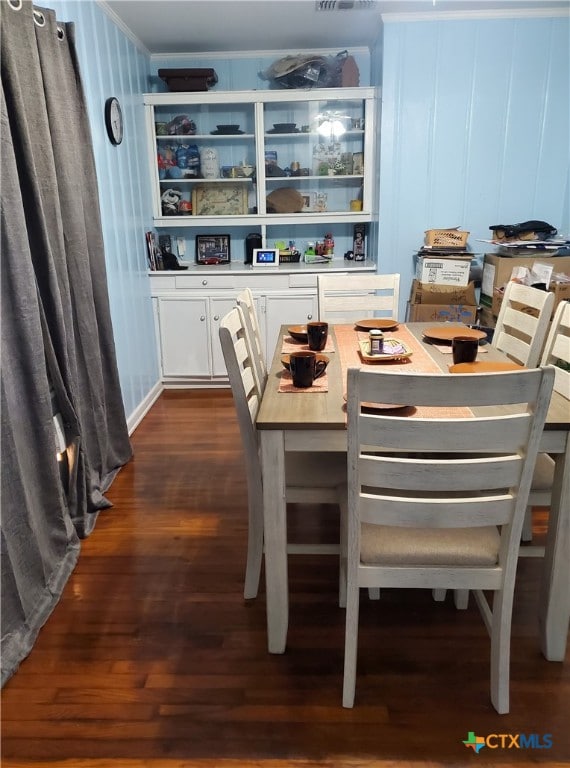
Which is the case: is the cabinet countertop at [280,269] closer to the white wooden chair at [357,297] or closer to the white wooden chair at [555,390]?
the white wooden chair at [357,297]

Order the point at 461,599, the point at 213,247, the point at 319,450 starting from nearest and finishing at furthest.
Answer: the point at 319,450
the point at 461,599
the point at 213,247

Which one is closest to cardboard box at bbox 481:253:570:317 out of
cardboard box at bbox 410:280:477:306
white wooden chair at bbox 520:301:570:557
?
cardboard box at bbox 410:280:477:306

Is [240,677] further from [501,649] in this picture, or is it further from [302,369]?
[302,369]

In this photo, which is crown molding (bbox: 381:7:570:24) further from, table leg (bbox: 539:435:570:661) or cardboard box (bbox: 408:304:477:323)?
table leg (bbox: 539:435:570:661)

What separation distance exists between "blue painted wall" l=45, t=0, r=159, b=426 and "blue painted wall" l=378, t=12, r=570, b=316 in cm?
160

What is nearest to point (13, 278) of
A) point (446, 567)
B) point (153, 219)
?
point (446, 567)

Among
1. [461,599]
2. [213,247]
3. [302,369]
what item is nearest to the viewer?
[302,369]

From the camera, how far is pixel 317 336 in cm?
211

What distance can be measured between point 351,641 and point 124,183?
2.87m

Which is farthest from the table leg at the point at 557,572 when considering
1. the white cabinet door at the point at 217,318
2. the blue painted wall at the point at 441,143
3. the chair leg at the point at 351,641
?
the white cabinet door at the point at 217,318

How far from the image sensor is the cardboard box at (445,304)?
3.60 metres

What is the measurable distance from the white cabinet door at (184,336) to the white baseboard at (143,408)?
15 centimetres

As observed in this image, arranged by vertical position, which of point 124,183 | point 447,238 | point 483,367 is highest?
point 124,183

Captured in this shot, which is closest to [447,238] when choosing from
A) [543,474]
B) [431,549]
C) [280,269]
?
[280,269]
